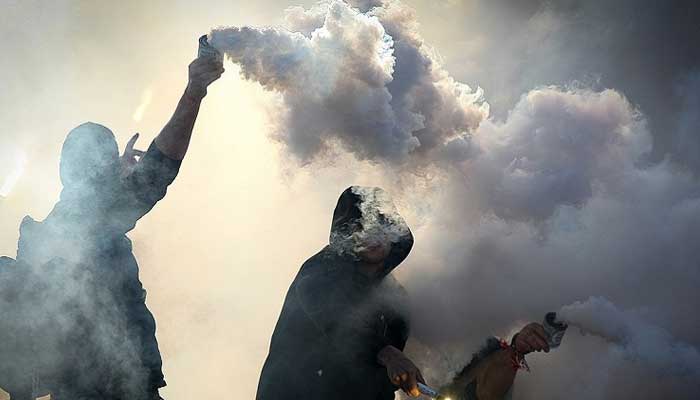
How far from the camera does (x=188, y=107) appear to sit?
397cm

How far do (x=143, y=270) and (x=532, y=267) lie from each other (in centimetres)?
982

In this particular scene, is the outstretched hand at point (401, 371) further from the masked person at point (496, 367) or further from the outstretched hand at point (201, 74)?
the outstretched hand at point (201, 74)

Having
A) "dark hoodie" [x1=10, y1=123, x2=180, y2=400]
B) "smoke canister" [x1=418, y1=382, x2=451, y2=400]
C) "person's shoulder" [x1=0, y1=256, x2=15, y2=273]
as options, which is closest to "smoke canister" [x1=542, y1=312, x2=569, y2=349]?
"smoke canister" [x1=418, y1=382, x2=451, y2=400]

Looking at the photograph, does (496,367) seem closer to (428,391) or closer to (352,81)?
(428,391)

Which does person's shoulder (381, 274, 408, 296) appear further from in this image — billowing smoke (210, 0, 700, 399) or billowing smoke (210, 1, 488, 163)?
billowing smoke (210, 1, 488, 163)

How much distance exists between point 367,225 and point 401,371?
3.43ft

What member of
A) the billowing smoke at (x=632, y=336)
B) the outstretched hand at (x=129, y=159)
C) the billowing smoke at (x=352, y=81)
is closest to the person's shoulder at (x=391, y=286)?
the billowing smoke at (x=632, y=336)

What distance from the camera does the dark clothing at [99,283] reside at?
3.89 m

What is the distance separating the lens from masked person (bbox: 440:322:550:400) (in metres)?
3.91

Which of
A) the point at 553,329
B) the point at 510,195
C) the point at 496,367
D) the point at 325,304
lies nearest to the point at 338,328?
the point at 325,304

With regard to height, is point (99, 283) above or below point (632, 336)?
above

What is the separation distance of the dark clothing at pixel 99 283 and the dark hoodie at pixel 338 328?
39.3 inches

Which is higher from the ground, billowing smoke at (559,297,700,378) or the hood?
the hood

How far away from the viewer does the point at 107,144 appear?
4.14 meters
